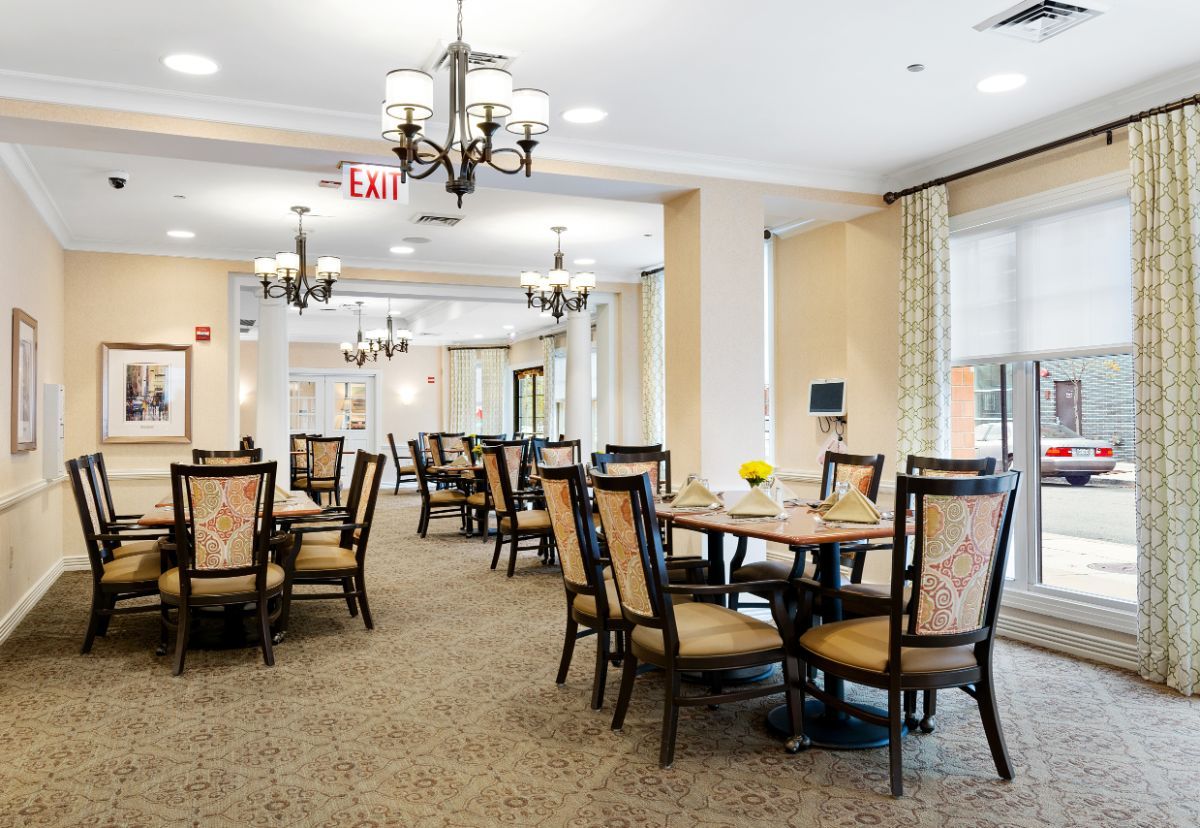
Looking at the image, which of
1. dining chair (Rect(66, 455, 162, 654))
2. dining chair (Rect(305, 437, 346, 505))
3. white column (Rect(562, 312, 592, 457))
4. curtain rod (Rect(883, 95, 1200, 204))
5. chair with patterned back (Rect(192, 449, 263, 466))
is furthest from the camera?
dining chair (Rect(305, 437, 346, 505))

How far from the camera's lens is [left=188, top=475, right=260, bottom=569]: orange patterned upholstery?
422cm

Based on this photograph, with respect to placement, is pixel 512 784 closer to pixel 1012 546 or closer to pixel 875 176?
pixel 1012 546

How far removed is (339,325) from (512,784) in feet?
45.5

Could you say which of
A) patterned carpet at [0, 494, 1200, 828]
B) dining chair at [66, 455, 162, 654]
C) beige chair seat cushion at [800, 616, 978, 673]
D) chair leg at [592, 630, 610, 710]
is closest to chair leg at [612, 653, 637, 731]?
patterned carpet at [0, 494, 1200, 828]

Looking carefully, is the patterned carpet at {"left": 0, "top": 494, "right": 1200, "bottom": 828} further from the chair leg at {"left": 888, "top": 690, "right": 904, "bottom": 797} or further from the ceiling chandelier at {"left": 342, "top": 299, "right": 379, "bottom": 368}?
the ceiling chandelier at {"left": 342, "top": 299, "right": 379, "bottom": 368}

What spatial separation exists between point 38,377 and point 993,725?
21.0ft

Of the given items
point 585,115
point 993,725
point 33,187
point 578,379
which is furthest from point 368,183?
point 578,379

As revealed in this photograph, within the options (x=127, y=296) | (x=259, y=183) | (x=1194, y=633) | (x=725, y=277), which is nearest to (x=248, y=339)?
(x=127, y=296)

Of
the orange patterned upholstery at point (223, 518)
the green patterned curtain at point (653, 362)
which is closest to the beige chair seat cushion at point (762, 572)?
the orange patterned upholstery at point (223, 518)

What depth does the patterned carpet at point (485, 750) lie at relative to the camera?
9.17 ft

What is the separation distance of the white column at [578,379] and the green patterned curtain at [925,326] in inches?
198

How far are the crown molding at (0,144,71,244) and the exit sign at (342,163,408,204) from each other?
1.97 meters

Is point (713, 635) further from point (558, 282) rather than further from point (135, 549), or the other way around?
point (558, 282)

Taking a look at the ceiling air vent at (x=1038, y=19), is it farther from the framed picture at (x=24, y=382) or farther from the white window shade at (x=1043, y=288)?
the framed picture at (x=24, y=382)
